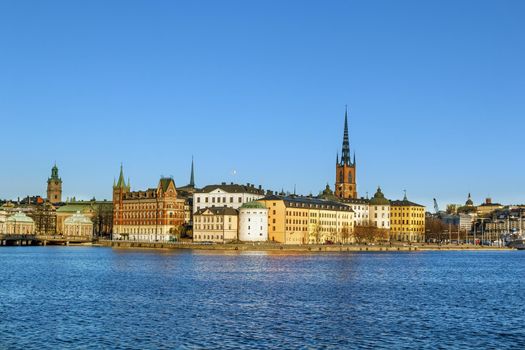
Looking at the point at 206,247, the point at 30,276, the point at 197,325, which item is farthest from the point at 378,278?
the point at 206,247

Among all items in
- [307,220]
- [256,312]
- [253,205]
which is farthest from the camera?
[307,220]

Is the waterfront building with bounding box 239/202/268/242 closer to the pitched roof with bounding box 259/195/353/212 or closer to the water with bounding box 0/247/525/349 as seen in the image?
the pitched roof with bounding box 259/195/353/212

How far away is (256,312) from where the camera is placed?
44.5m

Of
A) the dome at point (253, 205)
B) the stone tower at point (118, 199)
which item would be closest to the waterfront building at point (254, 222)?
the dome at point (253, 205)

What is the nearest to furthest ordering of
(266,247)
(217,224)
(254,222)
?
(266,247)
(254,222)
(217,224)

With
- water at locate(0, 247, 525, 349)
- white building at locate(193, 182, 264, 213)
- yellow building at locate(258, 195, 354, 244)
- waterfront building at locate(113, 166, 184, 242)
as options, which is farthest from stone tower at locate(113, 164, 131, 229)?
water at locate(0, 247, 525, 349)

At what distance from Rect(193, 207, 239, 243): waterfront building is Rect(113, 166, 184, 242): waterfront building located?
11.9 metres

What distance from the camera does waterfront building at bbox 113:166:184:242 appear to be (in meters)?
179

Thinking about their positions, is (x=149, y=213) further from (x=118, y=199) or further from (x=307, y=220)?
(x=307, y=220)

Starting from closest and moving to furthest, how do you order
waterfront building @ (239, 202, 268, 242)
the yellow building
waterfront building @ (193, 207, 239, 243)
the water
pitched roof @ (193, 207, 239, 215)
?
the water < waterfront building @ (239, 202, 268, 242) < waterfront building @ (193, 207, 239, 243) < pitched roof @ (193, 207, 239, 215) < the yellow building

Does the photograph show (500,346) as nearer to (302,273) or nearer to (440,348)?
(440,348)

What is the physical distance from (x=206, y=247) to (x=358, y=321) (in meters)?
110

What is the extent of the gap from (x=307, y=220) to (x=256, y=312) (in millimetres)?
129084

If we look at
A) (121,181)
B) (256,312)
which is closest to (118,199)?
(121,181)
